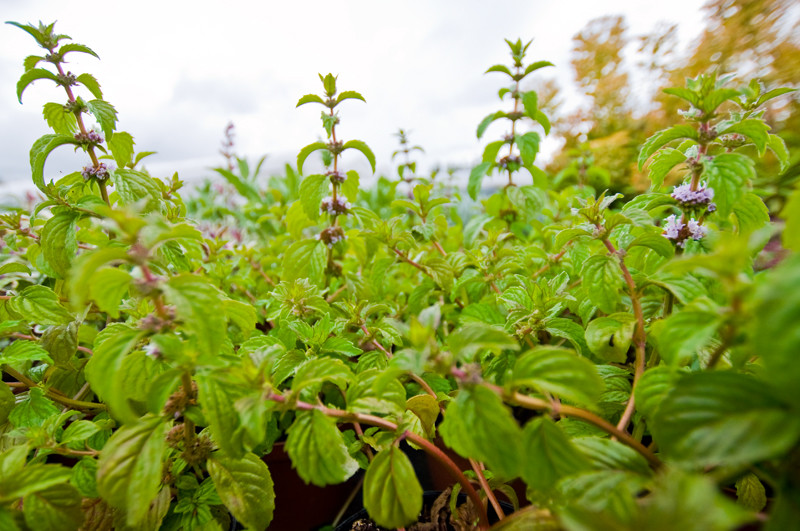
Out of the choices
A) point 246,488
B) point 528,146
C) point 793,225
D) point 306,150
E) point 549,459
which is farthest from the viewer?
point 528,146

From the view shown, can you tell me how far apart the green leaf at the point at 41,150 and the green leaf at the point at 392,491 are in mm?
751

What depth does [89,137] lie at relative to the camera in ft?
2.26

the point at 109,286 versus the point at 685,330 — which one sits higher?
the point at 109,286

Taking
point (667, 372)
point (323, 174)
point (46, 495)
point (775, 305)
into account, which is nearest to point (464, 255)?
point (323, 174)

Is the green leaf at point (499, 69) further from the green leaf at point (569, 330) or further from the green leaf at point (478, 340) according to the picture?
the green leaf at point (478, 340)

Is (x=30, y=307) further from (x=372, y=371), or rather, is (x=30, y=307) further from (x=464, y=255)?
(x=464, y=255)

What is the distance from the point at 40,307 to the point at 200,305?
544 mm

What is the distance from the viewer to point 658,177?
1.98ft

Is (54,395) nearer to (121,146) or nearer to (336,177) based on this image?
(121,146)

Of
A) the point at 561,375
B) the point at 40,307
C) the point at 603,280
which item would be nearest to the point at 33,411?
the point at 40,307

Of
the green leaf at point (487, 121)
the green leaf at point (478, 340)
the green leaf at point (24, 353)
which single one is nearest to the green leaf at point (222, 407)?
the green leaf at point (478, 340)

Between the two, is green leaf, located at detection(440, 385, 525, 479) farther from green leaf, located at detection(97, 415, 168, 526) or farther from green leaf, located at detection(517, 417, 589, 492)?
green leaf, located at detection(97, 415, 168, 526)

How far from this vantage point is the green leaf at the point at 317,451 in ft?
1.32

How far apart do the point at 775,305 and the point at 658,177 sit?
17.1 inches
